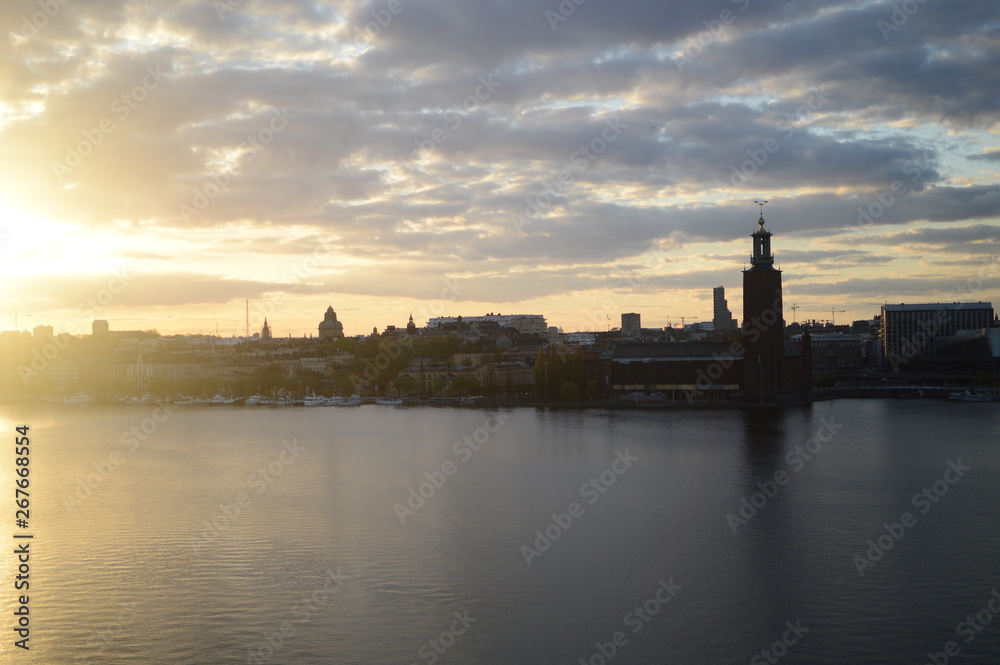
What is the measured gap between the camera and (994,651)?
6.95 m

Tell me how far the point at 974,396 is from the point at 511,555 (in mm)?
27684

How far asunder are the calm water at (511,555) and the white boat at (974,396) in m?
15.1

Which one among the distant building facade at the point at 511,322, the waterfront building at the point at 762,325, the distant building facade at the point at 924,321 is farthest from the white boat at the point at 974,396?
the distant building facade at the point at 511,322

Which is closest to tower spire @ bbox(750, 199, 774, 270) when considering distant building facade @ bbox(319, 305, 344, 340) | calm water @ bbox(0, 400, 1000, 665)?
calm water @ bbox(0, 400, 1000, 665)

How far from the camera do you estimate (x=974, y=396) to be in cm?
3186

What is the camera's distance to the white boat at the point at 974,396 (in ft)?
103

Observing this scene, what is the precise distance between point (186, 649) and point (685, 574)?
4.58m

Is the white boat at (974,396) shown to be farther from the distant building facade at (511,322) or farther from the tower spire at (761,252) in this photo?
the distant building facade at (511,322)

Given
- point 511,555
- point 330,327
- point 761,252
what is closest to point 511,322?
point 330,327

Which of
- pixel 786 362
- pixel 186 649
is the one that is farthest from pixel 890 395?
pixel 186 649

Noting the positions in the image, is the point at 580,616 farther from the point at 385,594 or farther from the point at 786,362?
the point at 786,362

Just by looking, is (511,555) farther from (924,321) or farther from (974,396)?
(924,321)

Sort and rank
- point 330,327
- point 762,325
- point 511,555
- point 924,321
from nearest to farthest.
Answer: point 511,555, point 762,325, point 924,321, point 330,327

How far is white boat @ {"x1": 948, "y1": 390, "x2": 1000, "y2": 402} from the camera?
103 ft
